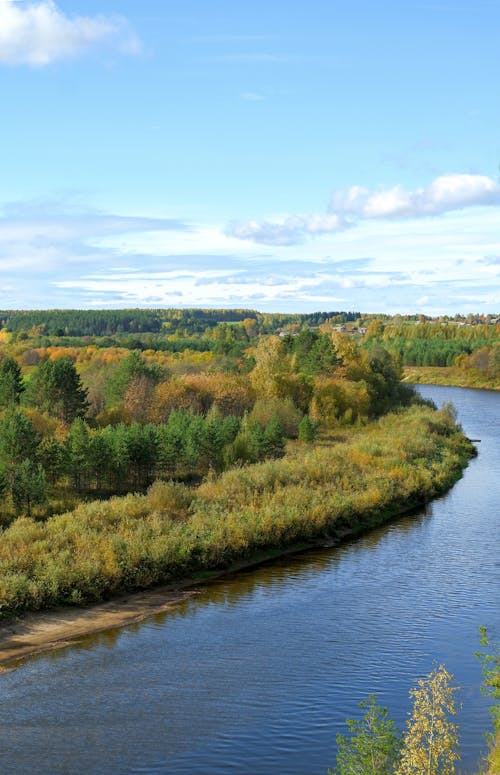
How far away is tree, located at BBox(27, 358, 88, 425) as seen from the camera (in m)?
75.7

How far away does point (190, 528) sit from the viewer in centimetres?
4444

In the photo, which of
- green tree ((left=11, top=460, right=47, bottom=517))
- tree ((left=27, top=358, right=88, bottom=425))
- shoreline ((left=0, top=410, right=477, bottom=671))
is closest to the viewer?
shoreline ((left=0, top=410, right=477, bottom=671))

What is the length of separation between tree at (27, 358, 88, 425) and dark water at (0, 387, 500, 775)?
3839 centimetres

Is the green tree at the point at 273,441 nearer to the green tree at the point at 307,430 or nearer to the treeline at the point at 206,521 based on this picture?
the treeline at the point at 206,521

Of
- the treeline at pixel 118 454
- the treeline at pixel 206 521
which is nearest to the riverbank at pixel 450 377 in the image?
the treeline at pixel 206 521

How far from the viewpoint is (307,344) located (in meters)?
117

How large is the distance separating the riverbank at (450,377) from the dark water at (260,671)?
12912 centimetres

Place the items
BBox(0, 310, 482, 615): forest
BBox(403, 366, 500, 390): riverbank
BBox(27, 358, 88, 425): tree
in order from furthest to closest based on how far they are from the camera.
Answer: BBox(403, 366, 500, 390): riverbank, BBox(27, 358, 88, 425): tree, BBox(0, 310, 482, 615): forest

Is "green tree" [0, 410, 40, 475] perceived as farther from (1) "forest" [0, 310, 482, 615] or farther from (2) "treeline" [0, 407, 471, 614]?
(2) "treeline" [0, 407, 471, 614]

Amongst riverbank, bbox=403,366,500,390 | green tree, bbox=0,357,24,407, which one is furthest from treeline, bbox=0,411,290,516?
riverbank, bbox=403,366,500,390

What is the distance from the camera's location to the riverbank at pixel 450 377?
169375 millimetres

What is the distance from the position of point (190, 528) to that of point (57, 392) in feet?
118

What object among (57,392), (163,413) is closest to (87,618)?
(57,392)

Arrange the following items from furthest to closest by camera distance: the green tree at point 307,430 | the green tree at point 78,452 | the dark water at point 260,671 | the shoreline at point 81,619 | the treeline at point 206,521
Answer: the green tree at point 307,430 → the green tree at point 78,452 → the treeline at point 206,521 → the shoreline at point 81,619 → the dark water at point 260,671
